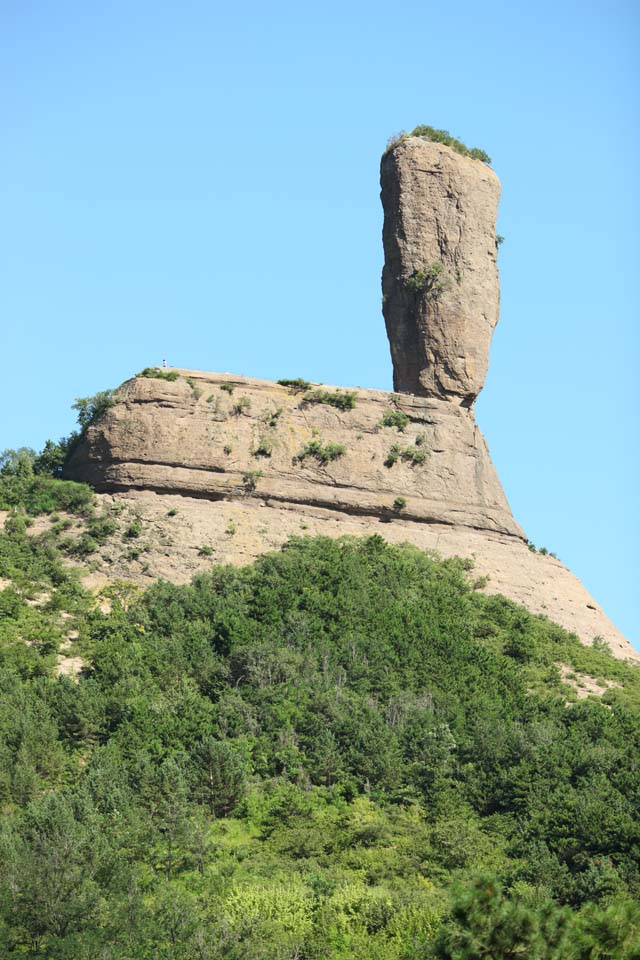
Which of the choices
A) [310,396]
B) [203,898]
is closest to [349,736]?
[203,898]

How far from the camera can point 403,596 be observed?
51.2 metres

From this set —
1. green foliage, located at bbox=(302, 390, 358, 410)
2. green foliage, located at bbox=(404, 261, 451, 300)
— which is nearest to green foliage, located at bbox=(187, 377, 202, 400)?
green foliage, located at bbox=(302, 390, 358, 410)

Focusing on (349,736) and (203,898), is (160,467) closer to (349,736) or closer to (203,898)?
(349,736)

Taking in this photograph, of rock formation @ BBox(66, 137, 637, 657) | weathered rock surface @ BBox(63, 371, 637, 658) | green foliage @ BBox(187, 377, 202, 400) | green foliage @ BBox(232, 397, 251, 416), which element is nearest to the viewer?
weathered rock surface @ BBox(63, 371, 637, 658)

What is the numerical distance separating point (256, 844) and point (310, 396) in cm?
1802

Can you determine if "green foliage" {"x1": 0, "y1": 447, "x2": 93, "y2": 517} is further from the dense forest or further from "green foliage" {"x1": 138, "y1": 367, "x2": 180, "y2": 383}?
"green foliage" {"x1": 138, "y1": 367, "x2": 180, "y2": 383}

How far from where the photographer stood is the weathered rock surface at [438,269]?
5797 centimetres

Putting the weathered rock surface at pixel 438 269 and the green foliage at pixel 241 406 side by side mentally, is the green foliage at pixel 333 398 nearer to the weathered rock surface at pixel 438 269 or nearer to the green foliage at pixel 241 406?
the green foliage at pixel 241 406

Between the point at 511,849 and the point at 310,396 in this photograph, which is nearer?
the point at 511,849

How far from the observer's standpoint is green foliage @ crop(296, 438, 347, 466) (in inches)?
2130

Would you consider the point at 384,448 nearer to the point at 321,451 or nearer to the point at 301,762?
the point at 321,451

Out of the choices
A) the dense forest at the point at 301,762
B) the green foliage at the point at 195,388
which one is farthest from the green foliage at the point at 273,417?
the dense forest at the point at 301,762

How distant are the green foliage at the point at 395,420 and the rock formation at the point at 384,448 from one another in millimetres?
42

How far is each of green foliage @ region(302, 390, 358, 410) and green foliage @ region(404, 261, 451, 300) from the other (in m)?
4.57
